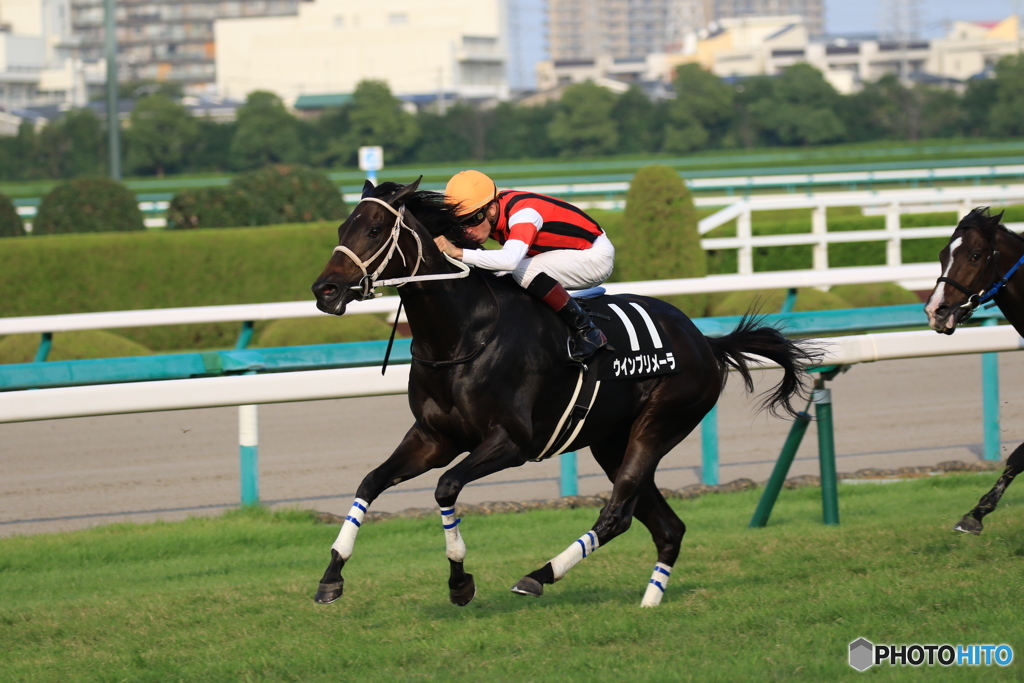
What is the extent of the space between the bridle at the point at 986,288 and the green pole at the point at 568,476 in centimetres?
217

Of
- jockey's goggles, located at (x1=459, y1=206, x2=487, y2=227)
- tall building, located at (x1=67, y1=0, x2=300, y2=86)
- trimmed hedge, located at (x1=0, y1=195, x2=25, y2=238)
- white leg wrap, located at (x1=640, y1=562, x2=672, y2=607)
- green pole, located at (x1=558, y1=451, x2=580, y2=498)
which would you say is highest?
tall building, located at (x1=67, y1=0, x2=300, y2=86)

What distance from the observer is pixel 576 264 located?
14.9 feet

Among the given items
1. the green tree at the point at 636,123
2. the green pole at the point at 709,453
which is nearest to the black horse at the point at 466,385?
the green pole at the point at 709,453

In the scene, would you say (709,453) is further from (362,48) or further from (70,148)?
(362,48)

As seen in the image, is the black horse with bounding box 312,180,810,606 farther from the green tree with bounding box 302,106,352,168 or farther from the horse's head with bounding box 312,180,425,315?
the green tree with bounding box 302,106,352,168

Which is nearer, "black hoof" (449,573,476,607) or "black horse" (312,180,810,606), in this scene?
"black horse" (312,180,810,606)

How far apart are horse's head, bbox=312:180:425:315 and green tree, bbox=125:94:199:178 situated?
45.7 m

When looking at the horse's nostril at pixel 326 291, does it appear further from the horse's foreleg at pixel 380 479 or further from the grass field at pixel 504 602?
the grass field at pixel 504 602

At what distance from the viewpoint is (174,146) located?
48219mm

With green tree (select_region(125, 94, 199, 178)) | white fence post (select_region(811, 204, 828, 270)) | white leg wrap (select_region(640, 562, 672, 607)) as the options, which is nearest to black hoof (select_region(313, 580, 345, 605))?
white leg wrap (select_region(640, 562, 672, 607))

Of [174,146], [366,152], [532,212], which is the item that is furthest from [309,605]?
[174,146]

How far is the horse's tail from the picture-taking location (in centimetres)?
502

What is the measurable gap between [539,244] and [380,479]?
106cm

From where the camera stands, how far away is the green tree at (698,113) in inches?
1946
